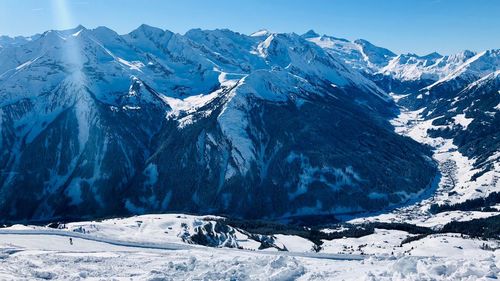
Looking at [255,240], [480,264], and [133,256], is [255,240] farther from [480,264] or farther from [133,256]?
[480,264]

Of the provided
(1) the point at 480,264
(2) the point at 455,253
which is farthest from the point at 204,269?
(2) the point at 455,253

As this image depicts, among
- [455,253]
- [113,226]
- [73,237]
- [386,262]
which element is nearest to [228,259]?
[386,262]

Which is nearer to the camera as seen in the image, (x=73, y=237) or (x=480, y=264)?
(x=480, y=264)

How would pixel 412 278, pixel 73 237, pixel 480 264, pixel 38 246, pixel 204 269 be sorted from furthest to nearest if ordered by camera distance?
pixel 73 237 < pixel 38 246 < pixel 204 269 < pixel 480 264 < pixel 412 278

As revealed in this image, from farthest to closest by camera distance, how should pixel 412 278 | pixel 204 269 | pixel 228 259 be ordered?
pixel 228 259 → pixel 204 269 → pixel 412 278

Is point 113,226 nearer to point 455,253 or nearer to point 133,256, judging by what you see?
point 133,256

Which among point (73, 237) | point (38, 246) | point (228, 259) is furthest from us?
point (73, 237)

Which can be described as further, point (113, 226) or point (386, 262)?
point (113, 226)

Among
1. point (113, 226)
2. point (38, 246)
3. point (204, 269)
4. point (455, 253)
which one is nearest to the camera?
point (204, 269)
